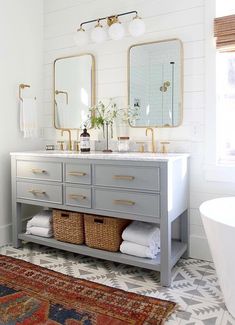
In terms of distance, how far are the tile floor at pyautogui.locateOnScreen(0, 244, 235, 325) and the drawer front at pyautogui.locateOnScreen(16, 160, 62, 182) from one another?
715 mm

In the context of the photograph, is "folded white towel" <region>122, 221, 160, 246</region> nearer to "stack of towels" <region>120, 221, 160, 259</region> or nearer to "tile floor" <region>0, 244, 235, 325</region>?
"stack of towels" <region>120, 221, 160, 259</region>

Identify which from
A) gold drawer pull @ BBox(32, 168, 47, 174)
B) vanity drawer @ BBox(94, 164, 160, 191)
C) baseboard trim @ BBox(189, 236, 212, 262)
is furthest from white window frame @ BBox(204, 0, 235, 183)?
gold drawer pull @ BBox(32, 168, 47, 174)

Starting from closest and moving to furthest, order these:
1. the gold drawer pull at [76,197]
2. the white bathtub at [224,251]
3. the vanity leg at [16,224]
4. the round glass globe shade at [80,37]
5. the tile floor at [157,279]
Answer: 1. the white bathtub at [224,251]
2. the tile floor at [157,279]
3. the gold drawer pull at [76,197]
4. the vanity leg at [16,224]
5. the round glass globe shade at [80,37]

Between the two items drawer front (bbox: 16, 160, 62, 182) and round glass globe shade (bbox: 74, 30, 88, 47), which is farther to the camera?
round glass globe shade (bbox: 74, 30, 88, 47)

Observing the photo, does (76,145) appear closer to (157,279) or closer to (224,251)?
(157,279)

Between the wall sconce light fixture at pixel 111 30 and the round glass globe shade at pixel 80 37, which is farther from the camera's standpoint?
the round glass globe shade at pixel 80 37

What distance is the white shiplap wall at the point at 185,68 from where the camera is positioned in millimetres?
2641

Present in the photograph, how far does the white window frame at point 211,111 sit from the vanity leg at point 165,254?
72cm

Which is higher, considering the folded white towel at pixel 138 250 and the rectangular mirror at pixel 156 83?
the rectangular mirror at pixel 156 83

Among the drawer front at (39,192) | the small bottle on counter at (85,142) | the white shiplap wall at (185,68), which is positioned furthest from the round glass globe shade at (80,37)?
the drawer front at (39,192)

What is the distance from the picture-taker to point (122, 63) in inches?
118

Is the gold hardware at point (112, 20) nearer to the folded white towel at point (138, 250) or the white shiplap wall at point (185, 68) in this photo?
the white shiplap wall at point (185, 68)

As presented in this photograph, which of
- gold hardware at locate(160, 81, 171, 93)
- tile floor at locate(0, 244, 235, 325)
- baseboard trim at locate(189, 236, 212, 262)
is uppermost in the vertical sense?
gold hardware at locate(160, 81, 171, 93)

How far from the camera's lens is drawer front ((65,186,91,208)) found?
2.52 metres
